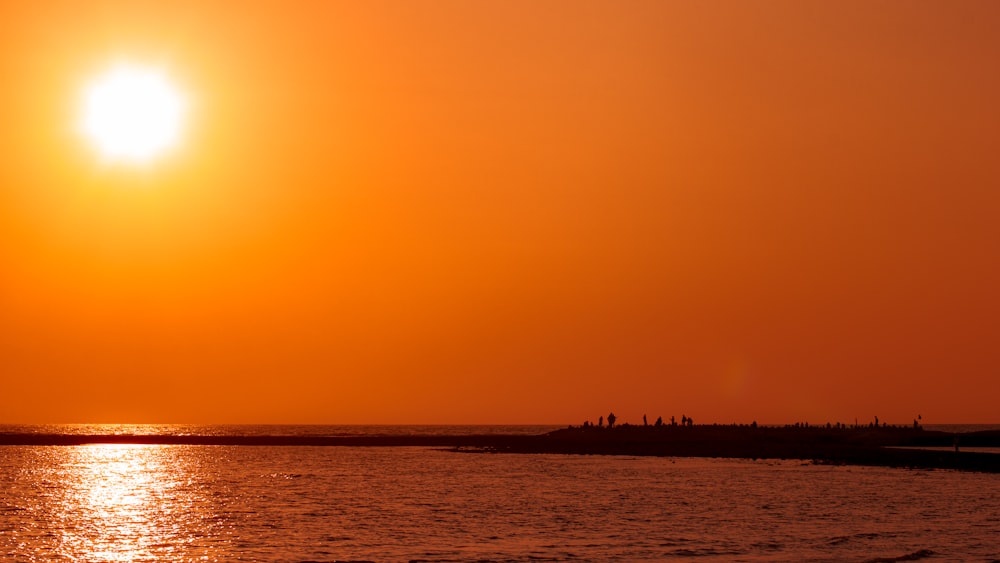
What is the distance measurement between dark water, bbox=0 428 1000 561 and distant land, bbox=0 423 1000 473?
604cm

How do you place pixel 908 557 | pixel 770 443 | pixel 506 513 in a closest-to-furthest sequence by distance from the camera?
pixel 908 557 → pixel 506 513 → pixel 770 443

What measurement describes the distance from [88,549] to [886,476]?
60.3 meters

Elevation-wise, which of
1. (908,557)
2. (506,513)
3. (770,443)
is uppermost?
(770,443)

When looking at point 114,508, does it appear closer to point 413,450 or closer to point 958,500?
point 958,500

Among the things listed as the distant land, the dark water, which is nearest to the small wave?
the dark water

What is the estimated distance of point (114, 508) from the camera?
70.3 meters

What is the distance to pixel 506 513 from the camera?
64125 mm

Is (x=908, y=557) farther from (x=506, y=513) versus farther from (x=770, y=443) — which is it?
(x=770, y=443)

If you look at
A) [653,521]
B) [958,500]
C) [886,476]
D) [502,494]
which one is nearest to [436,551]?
[653,521]

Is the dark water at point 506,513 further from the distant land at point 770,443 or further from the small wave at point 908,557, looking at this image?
the distant land at point 770,443

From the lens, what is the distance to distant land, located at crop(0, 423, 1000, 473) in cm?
10044

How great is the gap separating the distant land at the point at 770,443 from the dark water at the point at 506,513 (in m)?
6.04

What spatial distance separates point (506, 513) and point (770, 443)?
6978cm

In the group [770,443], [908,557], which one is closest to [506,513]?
[908,557]
